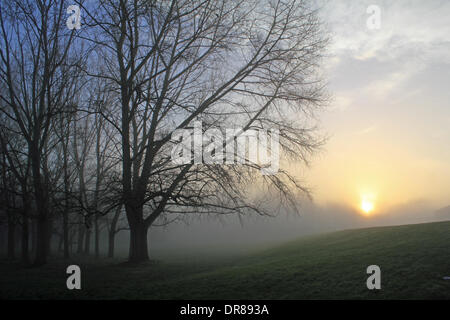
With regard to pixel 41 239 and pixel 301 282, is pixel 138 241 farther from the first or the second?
pixel 301 282

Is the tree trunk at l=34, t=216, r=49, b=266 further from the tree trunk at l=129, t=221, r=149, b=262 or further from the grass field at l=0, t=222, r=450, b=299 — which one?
the tree trunk at l=129, t=221, r=149, b=262

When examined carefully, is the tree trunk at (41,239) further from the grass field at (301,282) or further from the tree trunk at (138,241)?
the tree trunk at (138,241)

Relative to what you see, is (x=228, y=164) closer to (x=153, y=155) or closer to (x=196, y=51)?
(x=153, y=155)

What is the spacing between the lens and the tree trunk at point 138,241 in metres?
15.7

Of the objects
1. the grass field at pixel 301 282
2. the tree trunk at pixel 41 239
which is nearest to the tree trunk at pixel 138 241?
the grass field at pixel 301 282

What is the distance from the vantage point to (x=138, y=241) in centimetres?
1591

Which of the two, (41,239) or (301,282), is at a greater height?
(41,239)

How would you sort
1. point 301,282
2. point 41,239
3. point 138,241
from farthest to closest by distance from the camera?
point 41,239 → point 138,241 → point 301,282

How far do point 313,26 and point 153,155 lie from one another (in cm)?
936

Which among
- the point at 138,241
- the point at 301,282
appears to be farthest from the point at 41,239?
the point at 301,282

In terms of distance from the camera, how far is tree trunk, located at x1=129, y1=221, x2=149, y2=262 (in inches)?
617

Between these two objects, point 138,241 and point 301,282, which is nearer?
point 301,282
